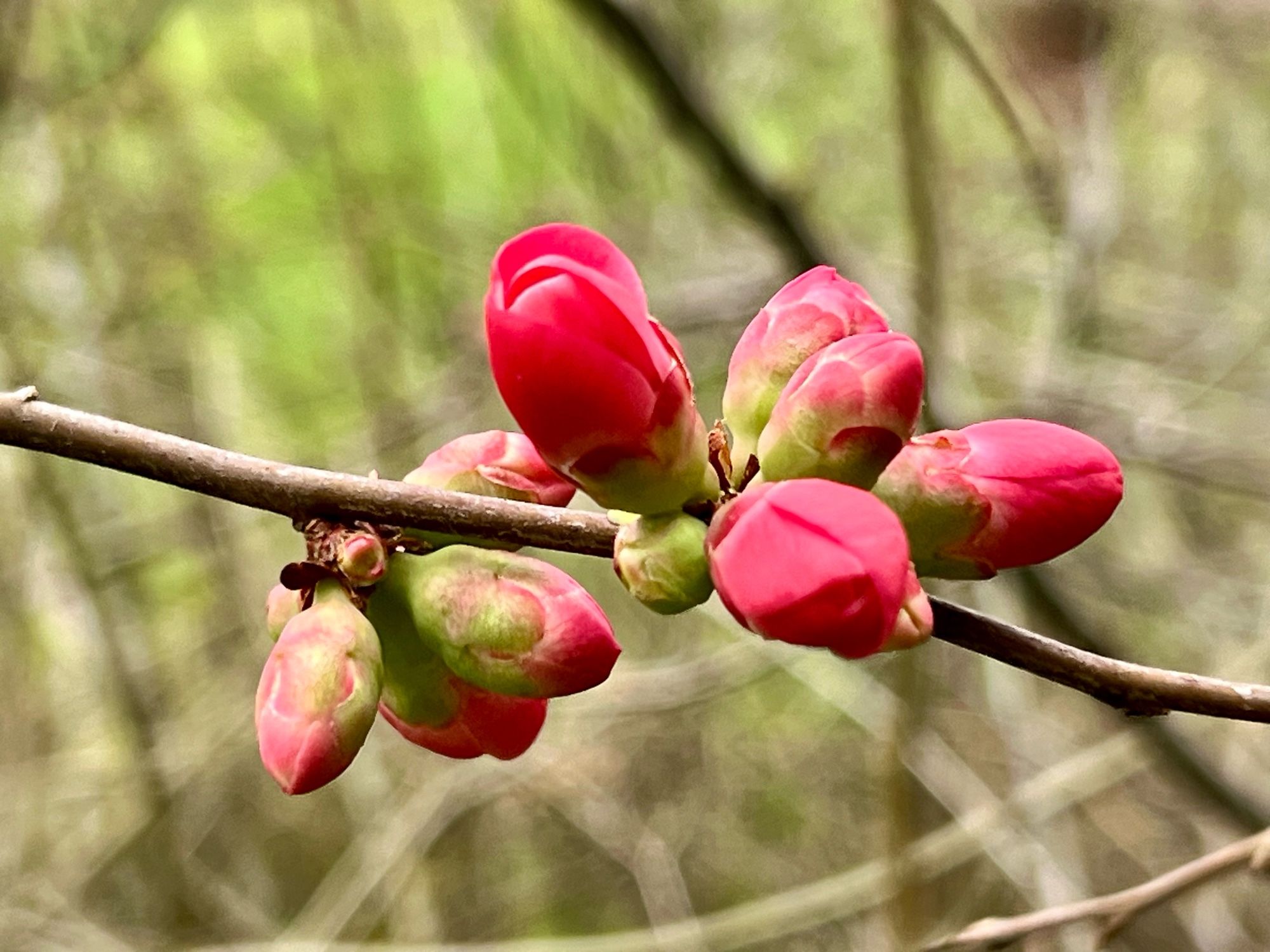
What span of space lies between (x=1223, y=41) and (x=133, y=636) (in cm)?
289

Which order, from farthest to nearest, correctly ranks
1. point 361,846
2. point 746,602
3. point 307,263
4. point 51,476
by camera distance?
point 307,263 → point 361,846 → point 51,476 → point 746,602

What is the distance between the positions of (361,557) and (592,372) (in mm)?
161

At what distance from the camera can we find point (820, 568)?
14.7 inches

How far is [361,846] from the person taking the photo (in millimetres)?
2184

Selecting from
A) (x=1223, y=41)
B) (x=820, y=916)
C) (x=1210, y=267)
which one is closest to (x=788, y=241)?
(x=820, y=916)

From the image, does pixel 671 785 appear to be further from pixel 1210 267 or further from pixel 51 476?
pixel 1210 267

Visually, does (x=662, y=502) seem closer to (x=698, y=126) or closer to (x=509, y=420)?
(x=698, y=126)

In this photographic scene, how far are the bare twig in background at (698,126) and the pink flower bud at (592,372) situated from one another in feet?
2.37

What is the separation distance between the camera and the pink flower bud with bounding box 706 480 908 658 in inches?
14.6

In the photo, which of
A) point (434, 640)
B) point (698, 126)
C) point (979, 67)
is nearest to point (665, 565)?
point (434, 640)

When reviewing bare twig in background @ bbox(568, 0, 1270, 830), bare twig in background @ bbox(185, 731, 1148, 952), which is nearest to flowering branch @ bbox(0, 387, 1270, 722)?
bare twig in background @ bbox(568, 0, 1270, 830)

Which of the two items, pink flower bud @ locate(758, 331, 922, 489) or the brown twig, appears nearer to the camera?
pink flower bud @ locate(758, 331, 922, 489)

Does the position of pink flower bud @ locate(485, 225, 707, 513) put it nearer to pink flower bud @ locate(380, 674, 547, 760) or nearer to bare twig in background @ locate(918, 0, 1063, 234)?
pink flower bud @ locate(380, 674, 547, 760)

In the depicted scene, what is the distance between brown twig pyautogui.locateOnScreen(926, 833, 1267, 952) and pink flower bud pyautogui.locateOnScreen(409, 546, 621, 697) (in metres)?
0.40
